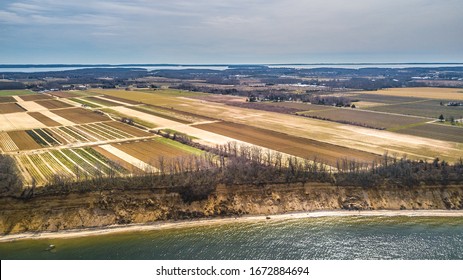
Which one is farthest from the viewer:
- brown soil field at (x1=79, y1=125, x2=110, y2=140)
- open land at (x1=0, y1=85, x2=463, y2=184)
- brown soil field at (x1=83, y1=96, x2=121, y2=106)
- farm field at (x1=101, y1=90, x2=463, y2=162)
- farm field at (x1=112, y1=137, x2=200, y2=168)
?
brown soil field at (x1=83, y1=96, x2=121, y2=106)

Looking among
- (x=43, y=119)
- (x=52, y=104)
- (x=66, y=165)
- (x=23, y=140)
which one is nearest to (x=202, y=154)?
(x=66, y=165)

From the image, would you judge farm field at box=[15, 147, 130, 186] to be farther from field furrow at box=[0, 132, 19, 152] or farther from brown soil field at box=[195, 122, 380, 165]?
brown soil field at box=[195, 122, 380, 165]

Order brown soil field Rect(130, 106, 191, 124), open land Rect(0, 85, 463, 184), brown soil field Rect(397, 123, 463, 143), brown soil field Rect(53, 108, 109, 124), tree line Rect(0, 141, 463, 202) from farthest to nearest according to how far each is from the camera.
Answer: brown soil field Rect(130, 106, 191, 124)
brown soil field Rect(53, 108, 109, 124)
brown soil field Rect(397, 123, 463, 143)
open land Rect(0, 85, 463, 184)
tree line Rect(0, 141, 463, 202)

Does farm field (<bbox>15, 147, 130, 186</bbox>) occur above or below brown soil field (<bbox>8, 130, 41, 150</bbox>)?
below

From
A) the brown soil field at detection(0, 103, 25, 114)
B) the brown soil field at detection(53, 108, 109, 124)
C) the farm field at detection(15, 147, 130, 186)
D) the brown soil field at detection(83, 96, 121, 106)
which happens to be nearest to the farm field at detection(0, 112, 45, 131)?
the brown soil field at detection(0, 103, 25, 114)

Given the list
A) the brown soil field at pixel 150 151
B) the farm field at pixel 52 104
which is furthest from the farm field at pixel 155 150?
the farm field at pixel 52 104
